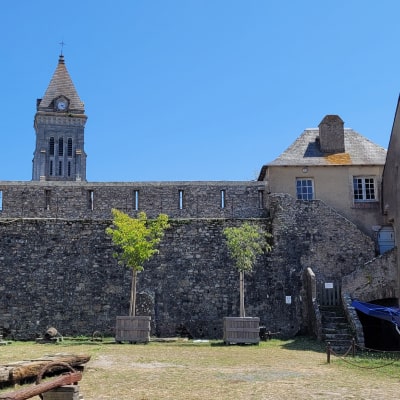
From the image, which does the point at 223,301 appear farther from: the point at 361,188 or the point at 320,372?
the point at 320,372

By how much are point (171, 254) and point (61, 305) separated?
13.3ft

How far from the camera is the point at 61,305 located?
63.8 feet

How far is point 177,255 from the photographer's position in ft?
65.9

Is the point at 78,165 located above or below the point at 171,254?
above

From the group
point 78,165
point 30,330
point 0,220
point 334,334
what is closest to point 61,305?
point 30,330

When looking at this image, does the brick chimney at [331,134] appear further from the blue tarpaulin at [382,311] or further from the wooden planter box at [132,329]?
the wooden planter box at [132,329]

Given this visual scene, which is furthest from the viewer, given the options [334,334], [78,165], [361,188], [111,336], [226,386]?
[78,165]

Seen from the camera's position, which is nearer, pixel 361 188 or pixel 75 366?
pixel 75 366

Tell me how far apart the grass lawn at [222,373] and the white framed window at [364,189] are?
7.86 metres

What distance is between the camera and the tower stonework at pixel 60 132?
235ft

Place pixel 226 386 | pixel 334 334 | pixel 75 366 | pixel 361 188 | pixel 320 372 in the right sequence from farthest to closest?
pixel 361 188
pixel 334 334
pixel 320 372
pixel 75 366
pixel 226 386

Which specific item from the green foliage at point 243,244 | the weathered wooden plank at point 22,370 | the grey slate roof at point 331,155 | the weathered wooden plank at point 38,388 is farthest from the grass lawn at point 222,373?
the grey slate roof at point 331,155

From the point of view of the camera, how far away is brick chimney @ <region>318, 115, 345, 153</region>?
73.8ft

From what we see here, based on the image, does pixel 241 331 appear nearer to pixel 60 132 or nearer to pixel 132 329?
pixel 132 329
